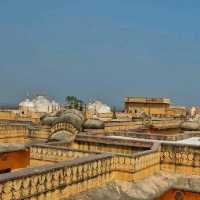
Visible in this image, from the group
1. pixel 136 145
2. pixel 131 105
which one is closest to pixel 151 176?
pixel 136 145

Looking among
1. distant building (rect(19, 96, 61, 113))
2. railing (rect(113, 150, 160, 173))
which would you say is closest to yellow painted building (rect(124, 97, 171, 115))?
distant building (rect(19, 96, 61, 113))

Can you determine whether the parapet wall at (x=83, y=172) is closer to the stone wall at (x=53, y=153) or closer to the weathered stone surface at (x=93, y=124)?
the stone wall at (x=53, y=153)

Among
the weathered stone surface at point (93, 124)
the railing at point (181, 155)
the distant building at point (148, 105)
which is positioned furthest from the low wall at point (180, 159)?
the distant building at point (148, 105)

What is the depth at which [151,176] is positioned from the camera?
18750mm

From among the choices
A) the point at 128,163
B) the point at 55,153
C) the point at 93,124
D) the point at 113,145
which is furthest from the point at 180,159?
the point at 93,124

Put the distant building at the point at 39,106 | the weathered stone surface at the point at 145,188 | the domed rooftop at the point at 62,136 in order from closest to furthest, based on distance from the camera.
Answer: the weathered stone surface at the point at 145,188, the domed rooftop at the point at 62,136, the distant building at the point at 39,106

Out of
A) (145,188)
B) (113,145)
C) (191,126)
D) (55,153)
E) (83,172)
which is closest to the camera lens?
(83,172)

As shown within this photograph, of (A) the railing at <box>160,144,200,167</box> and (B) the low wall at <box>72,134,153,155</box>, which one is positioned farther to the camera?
(B) the low wall at <box>72,134,153,155</box>

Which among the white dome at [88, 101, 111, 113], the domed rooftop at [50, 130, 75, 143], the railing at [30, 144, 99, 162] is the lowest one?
the railing at [30, 144, 99, 162]

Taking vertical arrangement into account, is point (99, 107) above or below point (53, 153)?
above

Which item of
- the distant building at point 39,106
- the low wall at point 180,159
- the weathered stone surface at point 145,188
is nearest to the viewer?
the weathered stone surface at point 145,188

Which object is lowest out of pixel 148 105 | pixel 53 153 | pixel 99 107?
pixel 53 153

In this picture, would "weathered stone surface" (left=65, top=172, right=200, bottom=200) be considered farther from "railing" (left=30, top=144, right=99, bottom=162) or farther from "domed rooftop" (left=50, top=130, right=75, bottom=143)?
"domed rooftop" (left=50, top=130, right=75, bottom=143)

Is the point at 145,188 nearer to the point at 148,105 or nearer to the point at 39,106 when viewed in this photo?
the point at 39,106
